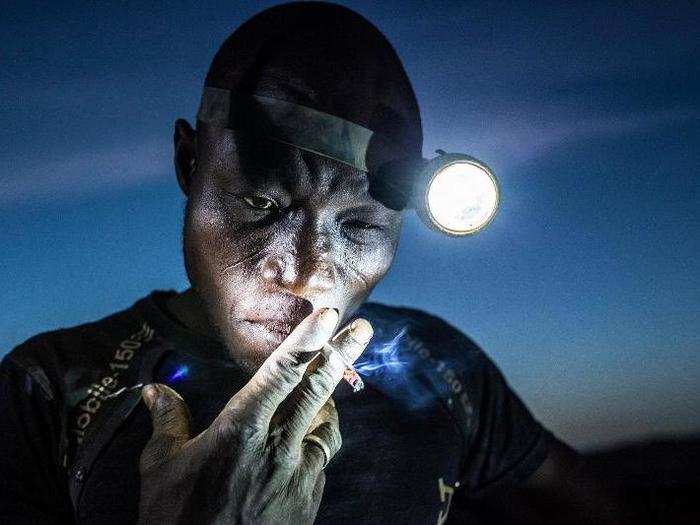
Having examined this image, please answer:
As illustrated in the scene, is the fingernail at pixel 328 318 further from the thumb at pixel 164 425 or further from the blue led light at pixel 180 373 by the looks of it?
the blue led light at pixel 180 373

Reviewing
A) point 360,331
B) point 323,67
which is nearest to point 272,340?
point 360,331

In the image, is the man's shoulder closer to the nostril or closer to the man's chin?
the man's chin

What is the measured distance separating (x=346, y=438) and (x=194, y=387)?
61 cm

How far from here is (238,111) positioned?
7.34ft

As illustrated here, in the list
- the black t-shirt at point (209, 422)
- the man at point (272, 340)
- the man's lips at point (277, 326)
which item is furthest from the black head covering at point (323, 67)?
the black t-shirt at point (209, 422)

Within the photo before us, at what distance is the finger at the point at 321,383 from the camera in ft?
5.93

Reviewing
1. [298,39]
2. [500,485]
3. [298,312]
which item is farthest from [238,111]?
[500,485]

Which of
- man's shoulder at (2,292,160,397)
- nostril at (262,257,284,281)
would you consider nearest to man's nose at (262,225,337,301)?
nostril at (262,257,284,281)

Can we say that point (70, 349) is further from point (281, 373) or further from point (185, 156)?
point (281, 373)

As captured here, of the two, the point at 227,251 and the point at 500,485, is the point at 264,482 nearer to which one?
the point at 227,251

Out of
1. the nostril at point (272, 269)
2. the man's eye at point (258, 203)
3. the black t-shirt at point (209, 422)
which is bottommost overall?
the black t-shirt at point (209, 422)

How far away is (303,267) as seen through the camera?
2.13 meters

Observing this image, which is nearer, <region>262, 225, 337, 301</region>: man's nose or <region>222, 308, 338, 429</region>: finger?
<region>222, 308, 338, 429</region>: finger

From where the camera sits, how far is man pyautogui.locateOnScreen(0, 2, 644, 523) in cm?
189
